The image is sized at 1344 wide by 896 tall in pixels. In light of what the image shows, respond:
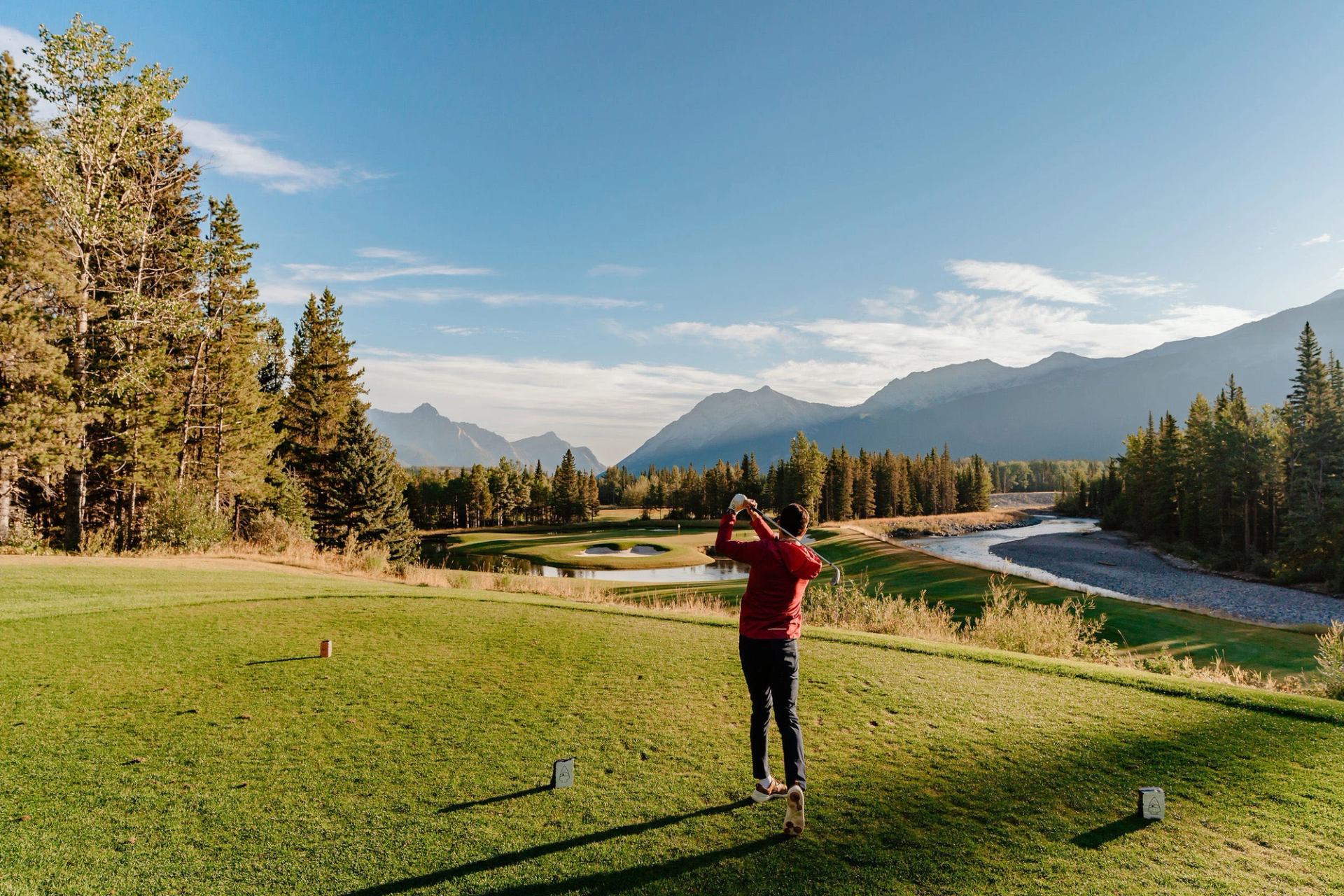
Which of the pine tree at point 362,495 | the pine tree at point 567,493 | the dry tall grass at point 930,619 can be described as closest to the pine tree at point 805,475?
the pine tree at point 567,493

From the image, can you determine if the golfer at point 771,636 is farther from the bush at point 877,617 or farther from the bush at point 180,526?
the bush at point 180,526

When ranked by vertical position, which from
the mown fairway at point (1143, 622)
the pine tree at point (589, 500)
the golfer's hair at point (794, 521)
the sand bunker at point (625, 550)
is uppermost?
the golfer's hair at point (794, 521)

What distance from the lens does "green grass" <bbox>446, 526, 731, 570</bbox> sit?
57.2 meters

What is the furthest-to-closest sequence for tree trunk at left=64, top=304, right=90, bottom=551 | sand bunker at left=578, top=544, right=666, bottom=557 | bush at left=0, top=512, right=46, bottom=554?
1. sand bunker at left=578, top=544, right=666, bottom=557
2. tree trunk at left=64, top=304, right=90, bottom=551
3. bush at left=0, top=512, right=46, bottom=554

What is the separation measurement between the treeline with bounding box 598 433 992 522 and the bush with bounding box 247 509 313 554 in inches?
2375

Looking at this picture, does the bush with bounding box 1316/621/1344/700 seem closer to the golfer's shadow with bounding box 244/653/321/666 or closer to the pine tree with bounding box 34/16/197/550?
the golfer's shadow with bounding box 244/653/321/666

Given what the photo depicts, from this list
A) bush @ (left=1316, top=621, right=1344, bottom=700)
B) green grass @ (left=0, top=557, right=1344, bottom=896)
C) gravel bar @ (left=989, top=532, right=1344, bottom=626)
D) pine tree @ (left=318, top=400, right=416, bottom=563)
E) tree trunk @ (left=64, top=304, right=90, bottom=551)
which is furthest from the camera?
pine tree @ (left=318, top=400, right=416, bottom=563)

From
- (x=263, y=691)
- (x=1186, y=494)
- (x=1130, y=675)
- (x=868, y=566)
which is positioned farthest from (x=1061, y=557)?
(x=263, y=691)

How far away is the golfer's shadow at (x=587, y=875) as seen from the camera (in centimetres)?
373

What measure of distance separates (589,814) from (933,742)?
11.6 feet

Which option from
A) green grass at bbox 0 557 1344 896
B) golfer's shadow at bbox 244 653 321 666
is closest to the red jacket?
green grass at bbox 0 557 1344 896

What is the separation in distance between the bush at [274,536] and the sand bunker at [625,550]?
33122 millimetres

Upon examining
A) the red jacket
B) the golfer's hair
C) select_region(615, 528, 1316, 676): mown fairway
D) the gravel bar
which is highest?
the golfer's hair

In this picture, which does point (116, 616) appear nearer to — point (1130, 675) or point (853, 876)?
point (853, 876)
